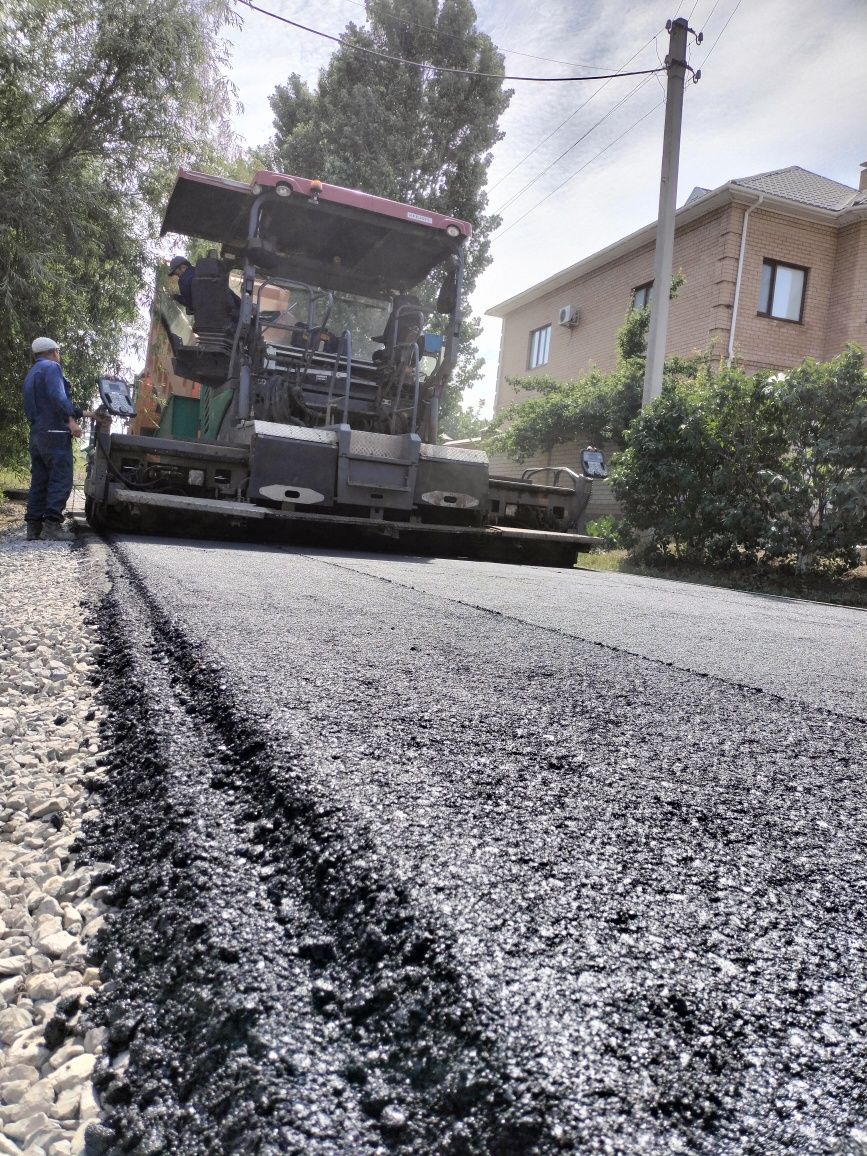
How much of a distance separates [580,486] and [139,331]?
26.6ft

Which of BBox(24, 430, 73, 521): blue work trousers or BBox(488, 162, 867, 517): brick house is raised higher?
BBox(488, 162, 867, 517): brick house

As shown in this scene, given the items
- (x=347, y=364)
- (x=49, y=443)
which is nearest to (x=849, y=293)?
(x=347, y=364)

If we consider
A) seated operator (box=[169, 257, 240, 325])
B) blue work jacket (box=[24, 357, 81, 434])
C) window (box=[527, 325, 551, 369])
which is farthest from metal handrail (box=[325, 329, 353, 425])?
window (box=[527, 325, 551, 369])

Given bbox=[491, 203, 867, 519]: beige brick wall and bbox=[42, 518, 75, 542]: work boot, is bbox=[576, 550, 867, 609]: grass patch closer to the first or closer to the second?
bbox=[42, 518, 75, 542]: work boot

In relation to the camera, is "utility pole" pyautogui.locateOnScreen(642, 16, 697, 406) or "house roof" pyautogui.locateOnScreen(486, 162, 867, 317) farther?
"house roof" pyautogui.locateOnScreen(486, 162, 867, 317)

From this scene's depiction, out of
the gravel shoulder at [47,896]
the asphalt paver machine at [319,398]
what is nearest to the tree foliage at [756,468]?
the asphalt paver machine at [319,398]

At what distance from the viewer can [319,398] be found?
7.58 meters

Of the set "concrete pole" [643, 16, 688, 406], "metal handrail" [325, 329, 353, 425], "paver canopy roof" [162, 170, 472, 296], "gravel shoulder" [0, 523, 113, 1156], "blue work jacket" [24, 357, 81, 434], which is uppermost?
"concrete pole" [643, 16, 688, 406]

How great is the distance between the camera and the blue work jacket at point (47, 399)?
22.6ft

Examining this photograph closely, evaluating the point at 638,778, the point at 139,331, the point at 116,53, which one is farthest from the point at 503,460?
the point at 638,778

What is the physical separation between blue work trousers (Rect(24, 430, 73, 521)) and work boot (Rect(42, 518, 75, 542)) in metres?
0.08

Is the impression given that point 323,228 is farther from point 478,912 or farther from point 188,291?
point 478,912

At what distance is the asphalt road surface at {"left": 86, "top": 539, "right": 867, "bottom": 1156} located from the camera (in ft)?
2.47

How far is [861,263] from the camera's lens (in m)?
17.5
